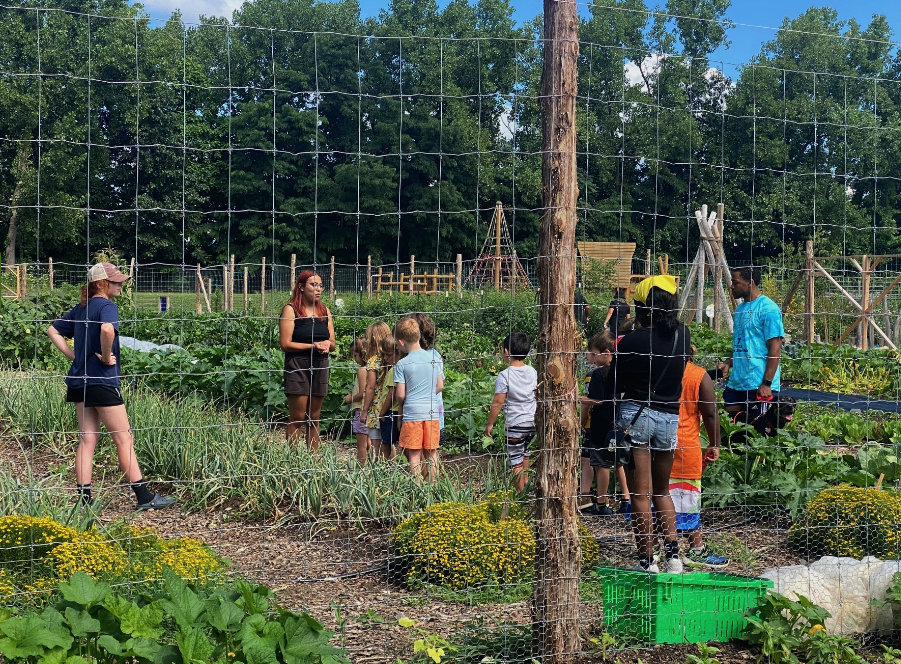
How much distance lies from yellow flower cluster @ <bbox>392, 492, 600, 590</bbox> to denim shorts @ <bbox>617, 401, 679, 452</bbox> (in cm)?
65

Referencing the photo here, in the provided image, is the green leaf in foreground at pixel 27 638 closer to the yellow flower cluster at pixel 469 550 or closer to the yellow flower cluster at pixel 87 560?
the yellow flower cluster at pixel 87 560

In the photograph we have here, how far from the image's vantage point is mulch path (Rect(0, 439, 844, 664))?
3277 mm

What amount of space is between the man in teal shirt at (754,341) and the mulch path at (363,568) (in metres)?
0.76

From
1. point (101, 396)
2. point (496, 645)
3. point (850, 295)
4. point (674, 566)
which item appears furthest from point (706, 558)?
point (850, 295)

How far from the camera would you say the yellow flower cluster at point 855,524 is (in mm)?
4211

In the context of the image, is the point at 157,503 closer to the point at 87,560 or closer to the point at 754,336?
the point at 87,560

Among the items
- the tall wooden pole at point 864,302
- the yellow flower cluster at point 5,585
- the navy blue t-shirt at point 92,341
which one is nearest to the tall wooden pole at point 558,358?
the yellow flower cluster at point 5,585

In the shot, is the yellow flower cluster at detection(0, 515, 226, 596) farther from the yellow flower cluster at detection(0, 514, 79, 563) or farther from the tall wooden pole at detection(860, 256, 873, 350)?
the tall wooden pole at detection(860, 256, 873, 350)

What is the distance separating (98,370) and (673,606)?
3315mm

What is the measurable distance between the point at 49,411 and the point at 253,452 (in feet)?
8.21

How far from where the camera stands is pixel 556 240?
3.06 meters

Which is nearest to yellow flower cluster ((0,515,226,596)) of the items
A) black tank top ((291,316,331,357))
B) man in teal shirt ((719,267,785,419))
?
black tank top ((291,316,331,357))

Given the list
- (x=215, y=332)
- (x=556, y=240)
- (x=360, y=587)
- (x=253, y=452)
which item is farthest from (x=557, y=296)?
(x=215, y=332)

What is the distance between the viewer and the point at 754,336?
5.15m
